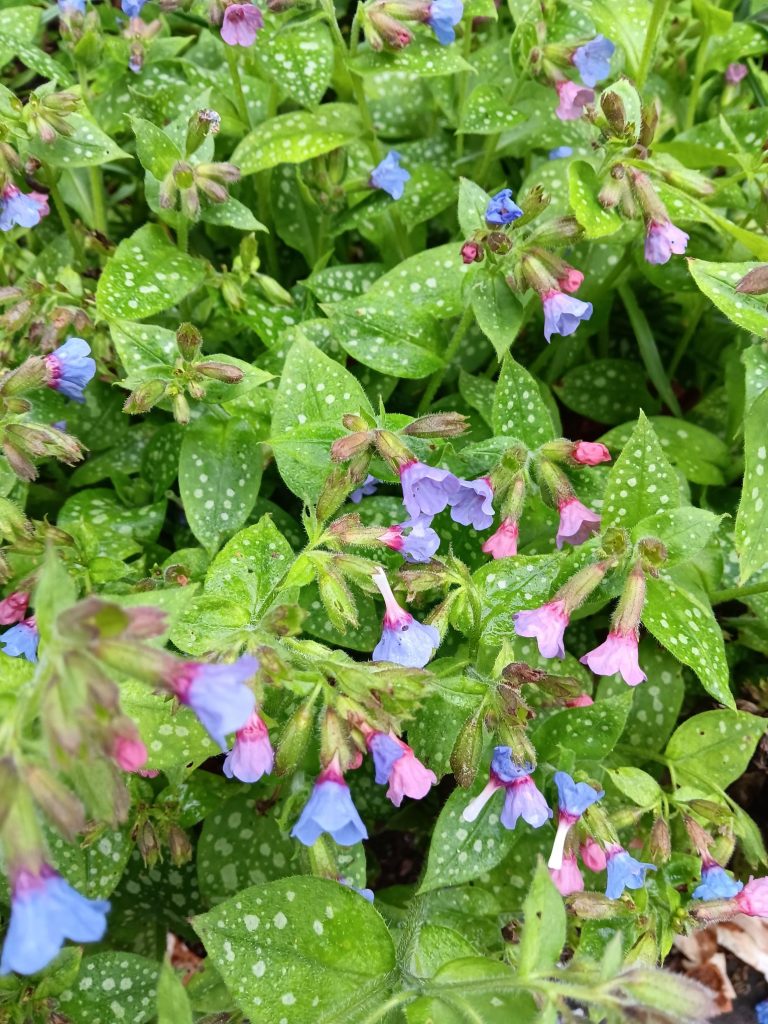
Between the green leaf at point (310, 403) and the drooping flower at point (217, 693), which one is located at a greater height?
the drooping flower at point (217, 693)

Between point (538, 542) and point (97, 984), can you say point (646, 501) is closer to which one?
point (538, 542)

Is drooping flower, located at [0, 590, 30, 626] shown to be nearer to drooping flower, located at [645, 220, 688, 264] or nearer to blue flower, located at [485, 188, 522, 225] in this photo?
blue flower, located at [485, 188, 522, 225]

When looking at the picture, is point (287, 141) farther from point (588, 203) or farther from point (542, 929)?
point (542, 929)

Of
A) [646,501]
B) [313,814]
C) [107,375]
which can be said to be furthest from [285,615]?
[107,375]

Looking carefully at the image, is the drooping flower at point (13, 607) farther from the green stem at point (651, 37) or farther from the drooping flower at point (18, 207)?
the green stem at point (651, 37)

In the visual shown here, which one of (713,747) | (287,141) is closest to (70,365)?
(287,141)

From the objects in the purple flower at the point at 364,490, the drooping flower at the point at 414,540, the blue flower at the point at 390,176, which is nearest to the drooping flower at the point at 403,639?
the drooping flower at the point at 414,540
